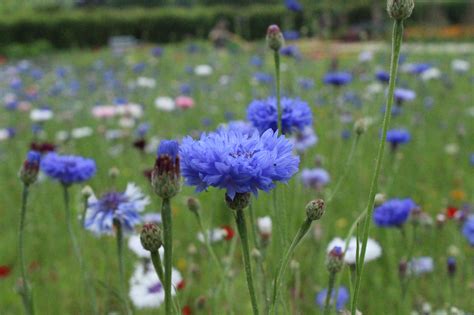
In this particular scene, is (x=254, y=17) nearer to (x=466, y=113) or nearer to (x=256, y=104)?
(x=466, y=113)

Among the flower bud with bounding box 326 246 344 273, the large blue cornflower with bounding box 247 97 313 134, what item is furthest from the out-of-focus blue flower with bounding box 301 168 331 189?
the flower bud with bounding box 326 246 344 273

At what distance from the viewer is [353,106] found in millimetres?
3699

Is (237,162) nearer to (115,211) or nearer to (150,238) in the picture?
(150,238)

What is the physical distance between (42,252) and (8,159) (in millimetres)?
1327

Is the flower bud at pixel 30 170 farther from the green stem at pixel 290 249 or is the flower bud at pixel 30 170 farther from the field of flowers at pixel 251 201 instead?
the green stem at pixel 290 249

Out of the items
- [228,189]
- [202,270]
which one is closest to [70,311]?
[202,270]

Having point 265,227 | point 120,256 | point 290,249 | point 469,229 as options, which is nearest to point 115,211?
point 120,256

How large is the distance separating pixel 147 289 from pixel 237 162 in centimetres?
87

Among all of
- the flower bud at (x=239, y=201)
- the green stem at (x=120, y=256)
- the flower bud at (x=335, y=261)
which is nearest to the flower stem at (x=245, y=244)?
the flower bud at (x=239, y=201)

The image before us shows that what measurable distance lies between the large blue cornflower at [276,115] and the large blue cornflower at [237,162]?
37 centimetres

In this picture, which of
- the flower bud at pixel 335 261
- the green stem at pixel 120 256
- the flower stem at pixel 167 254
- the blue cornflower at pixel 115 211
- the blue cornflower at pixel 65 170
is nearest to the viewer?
the flower stem at pixel 167 254

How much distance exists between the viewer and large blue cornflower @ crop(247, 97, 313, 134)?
3.53ft

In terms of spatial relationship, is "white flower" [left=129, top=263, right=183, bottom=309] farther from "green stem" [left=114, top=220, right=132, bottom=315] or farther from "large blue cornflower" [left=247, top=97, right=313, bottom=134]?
"large blue cornflower" [left=247, top=97, right=313, bottom=134]

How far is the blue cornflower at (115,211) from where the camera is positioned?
1124mm
